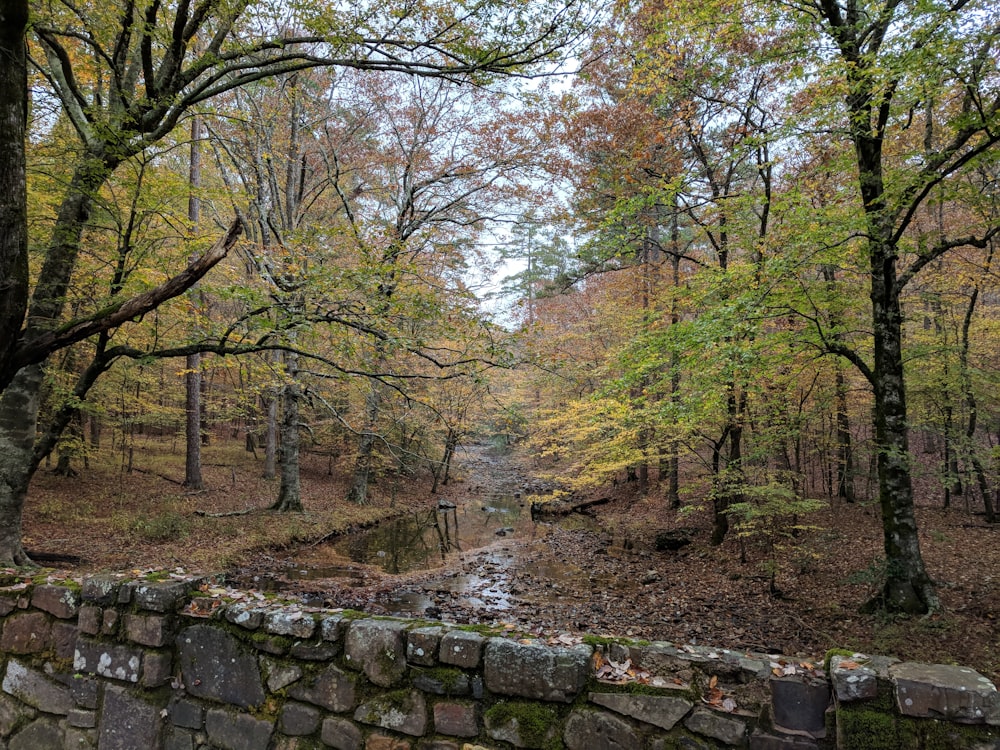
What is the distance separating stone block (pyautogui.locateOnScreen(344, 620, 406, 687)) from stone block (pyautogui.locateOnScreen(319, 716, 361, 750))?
0.26 meters

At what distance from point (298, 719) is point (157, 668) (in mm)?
992

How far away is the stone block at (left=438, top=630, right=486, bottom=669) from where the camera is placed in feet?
7.70

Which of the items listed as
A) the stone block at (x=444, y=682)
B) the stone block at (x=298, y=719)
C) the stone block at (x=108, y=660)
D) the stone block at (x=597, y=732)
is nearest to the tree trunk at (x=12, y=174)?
the stone block at (x=108, y=660)

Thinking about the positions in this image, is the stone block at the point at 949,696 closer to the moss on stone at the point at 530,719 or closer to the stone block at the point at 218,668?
the moss on stone at the point at 530,719

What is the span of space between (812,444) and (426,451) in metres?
13.1

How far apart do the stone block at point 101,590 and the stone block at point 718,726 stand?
3.33m

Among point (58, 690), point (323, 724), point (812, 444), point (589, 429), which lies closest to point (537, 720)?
point (323, 724)

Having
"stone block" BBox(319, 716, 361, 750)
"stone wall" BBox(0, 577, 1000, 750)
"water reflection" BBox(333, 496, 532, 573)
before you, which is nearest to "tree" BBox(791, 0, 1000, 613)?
"stone wall" BBox(0, 577, 1000, 750)

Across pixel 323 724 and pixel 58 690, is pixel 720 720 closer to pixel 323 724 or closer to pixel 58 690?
pixel 323 724

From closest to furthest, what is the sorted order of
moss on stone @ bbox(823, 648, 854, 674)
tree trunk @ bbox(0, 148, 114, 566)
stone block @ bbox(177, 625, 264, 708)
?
moss on stone @ bbox(823, 648, 854, 674), stone block @ bbox(177, 625, 264, 708), tree trunk @ bbox(0, 148, 114, 566)

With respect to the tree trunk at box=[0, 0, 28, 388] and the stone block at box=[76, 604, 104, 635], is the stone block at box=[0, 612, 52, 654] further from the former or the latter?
the tree trunk at box=[0, 0, 28, 388]

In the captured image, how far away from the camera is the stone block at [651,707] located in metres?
2.11

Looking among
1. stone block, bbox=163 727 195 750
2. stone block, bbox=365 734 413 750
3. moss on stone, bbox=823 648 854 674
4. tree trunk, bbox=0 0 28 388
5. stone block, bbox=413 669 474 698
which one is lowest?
stone block, bbox=163 727 195 750

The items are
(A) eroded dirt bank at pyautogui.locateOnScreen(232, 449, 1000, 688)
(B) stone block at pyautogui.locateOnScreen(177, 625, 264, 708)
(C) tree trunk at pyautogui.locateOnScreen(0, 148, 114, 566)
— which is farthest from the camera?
(A) eroded dirt bank at pyautogui.locateOnScreen(232, 449, 1000, 688)
